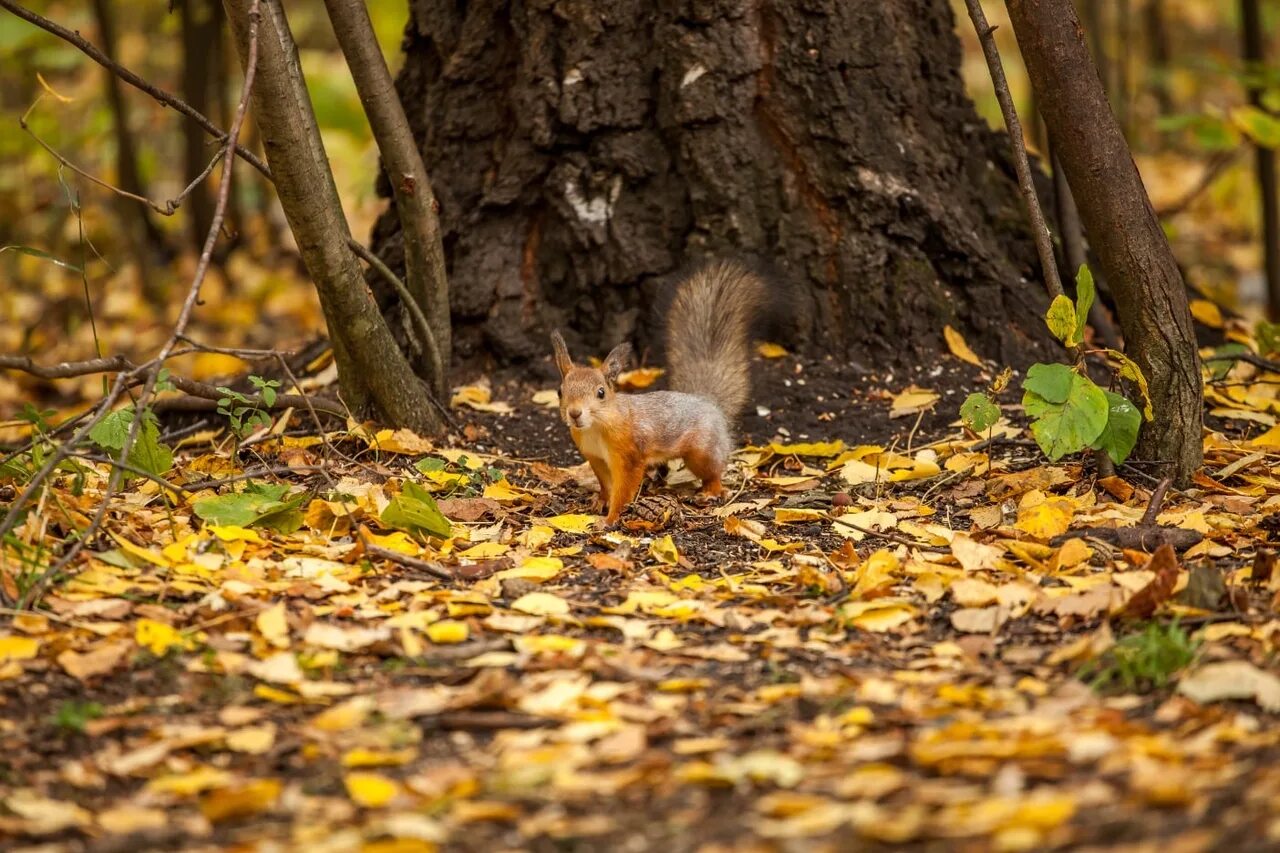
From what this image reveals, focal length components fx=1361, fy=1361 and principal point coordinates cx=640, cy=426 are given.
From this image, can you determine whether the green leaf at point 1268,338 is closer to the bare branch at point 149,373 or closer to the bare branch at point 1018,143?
the bare branch at point 1018,143

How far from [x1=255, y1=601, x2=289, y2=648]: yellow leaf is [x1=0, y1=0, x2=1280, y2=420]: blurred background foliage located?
378cm

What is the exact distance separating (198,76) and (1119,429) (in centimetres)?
647

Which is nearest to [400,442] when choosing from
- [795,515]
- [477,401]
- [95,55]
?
[477,401]

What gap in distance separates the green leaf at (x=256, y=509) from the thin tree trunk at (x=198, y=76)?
15.5ft

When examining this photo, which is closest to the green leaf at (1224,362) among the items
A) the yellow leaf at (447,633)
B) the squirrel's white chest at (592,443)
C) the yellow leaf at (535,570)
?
the squirrel's white chest at (592,443)

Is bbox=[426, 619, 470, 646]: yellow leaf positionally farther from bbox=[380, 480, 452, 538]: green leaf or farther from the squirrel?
Answer: the squirrel

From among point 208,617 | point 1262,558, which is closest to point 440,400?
point 208,617

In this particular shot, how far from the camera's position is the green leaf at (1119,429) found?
4.10 m

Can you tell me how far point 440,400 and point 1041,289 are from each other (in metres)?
2.49

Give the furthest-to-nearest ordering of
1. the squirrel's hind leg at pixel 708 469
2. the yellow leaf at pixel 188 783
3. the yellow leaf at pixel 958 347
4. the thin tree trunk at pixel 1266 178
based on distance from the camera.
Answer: the thin tree trunk at pixel 1266 178 < the yellow leaf at pixel 958 347 < the squirrel's hind leg at pixel 708 469 < the yellow leaf at pixel 188 783

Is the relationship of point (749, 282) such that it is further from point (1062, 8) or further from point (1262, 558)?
point (1262, 558)

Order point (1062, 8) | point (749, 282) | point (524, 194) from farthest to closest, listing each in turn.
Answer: point (524, 194) → point (749, 282) → point (1062, 8)

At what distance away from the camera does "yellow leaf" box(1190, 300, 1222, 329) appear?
6004 mm

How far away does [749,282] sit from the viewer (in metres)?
4.98
